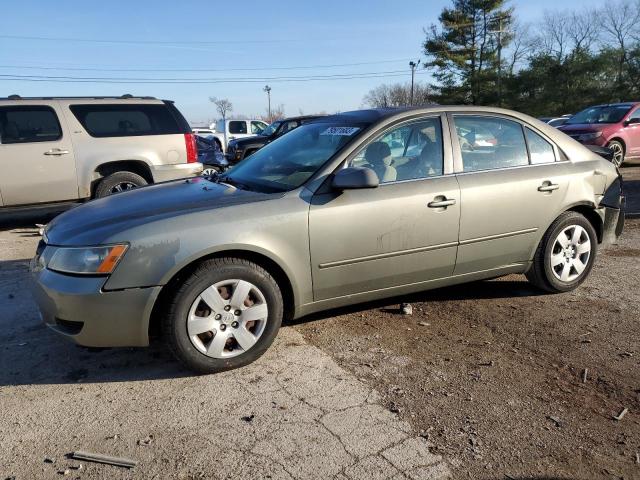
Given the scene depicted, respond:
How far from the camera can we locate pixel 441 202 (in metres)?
3.81

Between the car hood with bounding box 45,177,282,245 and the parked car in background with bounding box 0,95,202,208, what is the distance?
4163 mm

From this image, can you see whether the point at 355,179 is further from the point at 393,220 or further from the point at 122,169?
the point at 122,169

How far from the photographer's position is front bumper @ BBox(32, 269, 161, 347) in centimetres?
300

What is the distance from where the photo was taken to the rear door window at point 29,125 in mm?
7309

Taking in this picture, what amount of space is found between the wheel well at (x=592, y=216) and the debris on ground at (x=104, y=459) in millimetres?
3904

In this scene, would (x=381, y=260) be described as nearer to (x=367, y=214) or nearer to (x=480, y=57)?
(x=367, y=214)

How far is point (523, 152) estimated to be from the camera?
4.33 metres

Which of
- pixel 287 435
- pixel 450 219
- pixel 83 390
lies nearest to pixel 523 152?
pixel 450 219

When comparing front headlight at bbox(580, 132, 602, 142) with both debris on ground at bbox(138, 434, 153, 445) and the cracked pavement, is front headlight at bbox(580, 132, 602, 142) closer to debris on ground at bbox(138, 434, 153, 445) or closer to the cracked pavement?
the cracked pavement

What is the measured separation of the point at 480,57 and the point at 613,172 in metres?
43.3

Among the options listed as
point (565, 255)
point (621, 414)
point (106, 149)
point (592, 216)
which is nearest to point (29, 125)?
point (106, 149)

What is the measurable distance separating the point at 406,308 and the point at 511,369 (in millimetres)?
1144

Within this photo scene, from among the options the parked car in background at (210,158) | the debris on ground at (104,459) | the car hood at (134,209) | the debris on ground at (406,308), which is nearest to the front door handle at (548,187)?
the debris on ground at (406,308)

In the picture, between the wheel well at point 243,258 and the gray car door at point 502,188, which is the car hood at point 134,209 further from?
the gray car door at point 502,188
